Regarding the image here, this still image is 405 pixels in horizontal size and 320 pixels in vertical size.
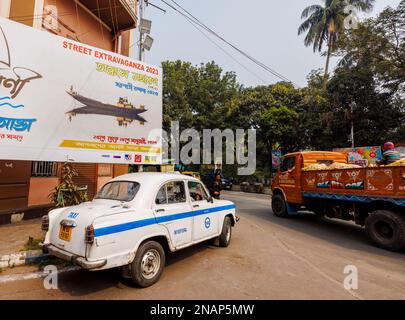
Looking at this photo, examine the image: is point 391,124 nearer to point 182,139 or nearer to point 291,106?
point 291,106

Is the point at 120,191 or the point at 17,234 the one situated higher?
the point at 120,191

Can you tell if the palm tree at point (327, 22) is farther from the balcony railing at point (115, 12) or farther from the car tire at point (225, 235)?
the car tire at point (225, 235)

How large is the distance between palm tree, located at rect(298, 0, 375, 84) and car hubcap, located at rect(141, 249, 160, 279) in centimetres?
2491

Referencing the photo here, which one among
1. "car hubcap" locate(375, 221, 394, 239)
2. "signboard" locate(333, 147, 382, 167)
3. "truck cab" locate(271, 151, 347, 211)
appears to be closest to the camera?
"car hubcap" locate(375, 221, 394, 239)

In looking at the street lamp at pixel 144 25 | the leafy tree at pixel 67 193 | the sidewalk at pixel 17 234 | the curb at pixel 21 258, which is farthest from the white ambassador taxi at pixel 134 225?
the street lamp at pixel 144 25

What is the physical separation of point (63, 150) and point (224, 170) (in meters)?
23.2

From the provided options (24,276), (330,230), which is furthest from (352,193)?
(24,276)

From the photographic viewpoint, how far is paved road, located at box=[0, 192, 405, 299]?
140 inches

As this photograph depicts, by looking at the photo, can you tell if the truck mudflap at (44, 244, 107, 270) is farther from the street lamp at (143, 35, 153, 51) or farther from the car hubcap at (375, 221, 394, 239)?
the street lamp at (143, 35, 153, 51)

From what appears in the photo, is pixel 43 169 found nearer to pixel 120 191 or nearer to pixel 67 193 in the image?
pixel 67 193

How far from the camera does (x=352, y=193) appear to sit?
6.44 meters

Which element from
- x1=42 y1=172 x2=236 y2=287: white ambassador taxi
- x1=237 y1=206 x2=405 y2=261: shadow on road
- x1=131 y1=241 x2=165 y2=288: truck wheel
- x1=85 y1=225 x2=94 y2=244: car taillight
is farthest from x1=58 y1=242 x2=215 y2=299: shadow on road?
x1=237 y1=206 x2=405 y2=261: shadow on road

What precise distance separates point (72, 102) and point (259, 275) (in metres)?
6.77
